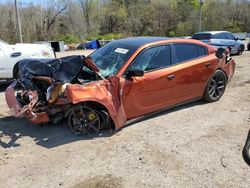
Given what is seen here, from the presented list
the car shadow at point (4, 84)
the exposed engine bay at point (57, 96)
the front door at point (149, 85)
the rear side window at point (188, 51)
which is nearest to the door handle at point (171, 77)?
the front door at point (149, 85)

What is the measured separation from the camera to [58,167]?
4.10m

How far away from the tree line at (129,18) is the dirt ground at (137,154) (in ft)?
136

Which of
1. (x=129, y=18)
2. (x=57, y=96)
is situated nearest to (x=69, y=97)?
(x=57, y=96)

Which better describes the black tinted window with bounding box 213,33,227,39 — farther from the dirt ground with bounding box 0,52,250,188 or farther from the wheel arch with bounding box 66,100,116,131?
the wheel arch with bounding box 66,100,116,131

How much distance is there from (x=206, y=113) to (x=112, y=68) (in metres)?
2.14

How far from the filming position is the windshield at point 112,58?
5297 mm

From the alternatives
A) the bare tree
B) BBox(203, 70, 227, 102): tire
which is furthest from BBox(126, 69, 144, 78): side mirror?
the bare tree

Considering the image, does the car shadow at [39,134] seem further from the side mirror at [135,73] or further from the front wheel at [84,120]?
the side mirror at [135,73]

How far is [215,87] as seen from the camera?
6.76m

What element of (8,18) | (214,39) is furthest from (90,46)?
(214,39)

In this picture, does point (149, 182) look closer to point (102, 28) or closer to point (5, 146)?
point (5, 146)

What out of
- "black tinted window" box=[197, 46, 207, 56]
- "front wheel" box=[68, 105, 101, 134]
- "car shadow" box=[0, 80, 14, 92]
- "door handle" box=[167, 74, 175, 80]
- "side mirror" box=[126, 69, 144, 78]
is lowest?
"car shadow" box=[0, 80, 14, 92]

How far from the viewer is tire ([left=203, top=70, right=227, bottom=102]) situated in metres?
6.57

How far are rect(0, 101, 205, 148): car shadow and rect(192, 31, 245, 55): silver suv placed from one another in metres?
11.3
